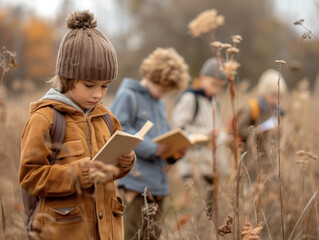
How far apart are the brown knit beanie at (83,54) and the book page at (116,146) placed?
28 centimetres

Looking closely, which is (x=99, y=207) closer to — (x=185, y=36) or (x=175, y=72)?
(x=175, y=72)

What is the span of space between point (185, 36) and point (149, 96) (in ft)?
71.2

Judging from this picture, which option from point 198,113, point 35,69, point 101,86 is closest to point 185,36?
point 35,69

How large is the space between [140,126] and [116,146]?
1.36m

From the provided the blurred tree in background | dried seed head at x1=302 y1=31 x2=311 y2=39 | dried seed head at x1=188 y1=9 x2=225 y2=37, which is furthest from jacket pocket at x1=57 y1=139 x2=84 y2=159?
the blurred tree in background

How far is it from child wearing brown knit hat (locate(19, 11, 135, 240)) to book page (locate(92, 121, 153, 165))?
7 centimetres

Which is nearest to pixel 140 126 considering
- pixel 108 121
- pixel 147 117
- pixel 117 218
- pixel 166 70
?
pixel 147 117

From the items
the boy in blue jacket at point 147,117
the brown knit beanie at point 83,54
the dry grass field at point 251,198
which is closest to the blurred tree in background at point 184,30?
the dry grass field at point 251,198

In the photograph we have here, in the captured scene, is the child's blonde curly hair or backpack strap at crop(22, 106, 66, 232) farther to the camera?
the child's blonde curly hair

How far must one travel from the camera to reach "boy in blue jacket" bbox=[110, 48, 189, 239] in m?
2.93

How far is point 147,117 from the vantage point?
305 cm

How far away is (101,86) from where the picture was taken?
1.83 metres

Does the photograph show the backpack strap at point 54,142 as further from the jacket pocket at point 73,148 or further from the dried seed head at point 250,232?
the dried seed head at point 250,232

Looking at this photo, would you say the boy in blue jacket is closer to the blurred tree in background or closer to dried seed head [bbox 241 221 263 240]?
dried seed head [bbox 241 221 263 240]
